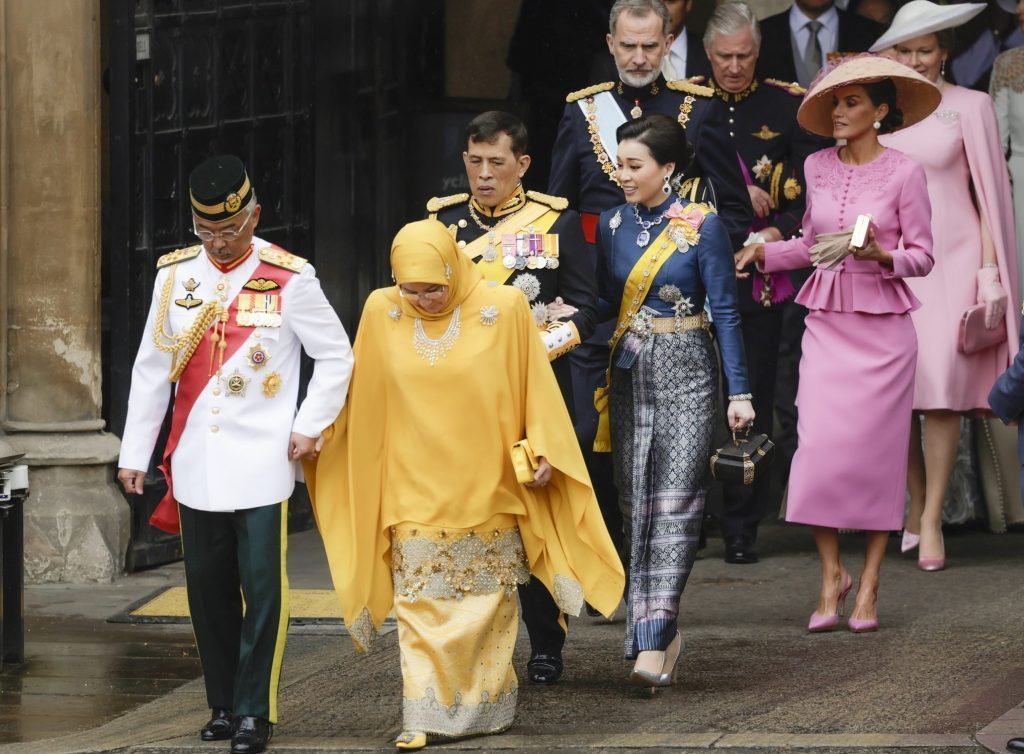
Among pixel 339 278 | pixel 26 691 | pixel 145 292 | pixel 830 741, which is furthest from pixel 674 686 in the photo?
pixel 339 278

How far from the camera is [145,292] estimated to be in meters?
10.0

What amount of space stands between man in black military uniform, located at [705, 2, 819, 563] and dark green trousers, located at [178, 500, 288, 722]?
338 cm

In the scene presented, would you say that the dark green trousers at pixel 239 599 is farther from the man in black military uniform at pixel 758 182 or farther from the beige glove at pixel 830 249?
the man in black military uniform at pixel 758 182

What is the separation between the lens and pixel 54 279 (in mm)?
9750

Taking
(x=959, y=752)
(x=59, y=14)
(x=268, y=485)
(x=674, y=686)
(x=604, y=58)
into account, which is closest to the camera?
(x=959, y=752)

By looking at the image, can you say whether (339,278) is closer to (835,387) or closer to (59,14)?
(59,14)

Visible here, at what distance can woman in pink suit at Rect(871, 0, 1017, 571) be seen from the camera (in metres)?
9.58

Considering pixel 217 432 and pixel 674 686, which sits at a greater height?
Result: pixel 217 432

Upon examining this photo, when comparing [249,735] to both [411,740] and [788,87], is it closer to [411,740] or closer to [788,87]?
[411,740]

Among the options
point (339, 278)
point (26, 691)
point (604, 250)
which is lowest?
point (26, 691)

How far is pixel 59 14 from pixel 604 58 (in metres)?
3.03

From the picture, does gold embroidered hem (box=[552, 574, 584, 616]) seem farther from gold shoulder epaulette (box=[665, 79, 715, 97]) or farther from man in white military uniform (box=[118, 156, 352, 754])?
gold shoulder epaulette (box=[665, 79, 715, 97])

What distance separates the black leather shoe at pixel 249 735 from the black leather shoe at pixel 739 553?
352cm

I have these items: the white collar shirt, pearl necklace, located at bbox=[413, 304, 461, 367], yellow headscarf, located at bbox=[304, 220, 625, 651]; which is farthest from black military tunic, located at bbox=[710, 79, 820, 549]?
pearl necklace, located at bbox=[413, 304, 461, 367]
